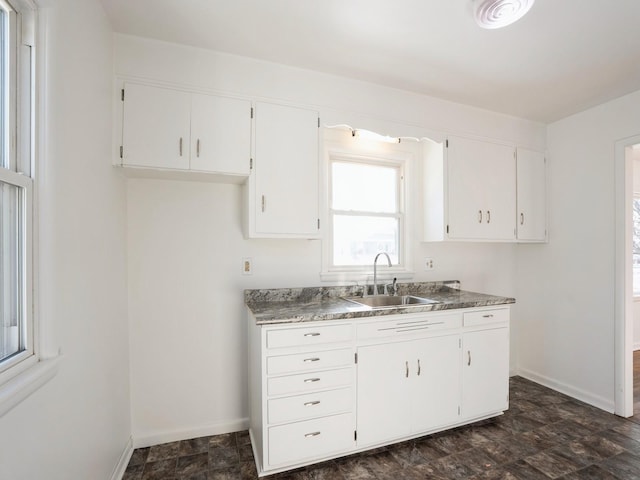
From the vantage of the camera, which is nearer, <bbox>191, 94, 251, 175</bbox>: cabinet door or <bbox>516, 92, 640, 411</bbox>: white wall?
<bbox>191, 94, 251, 175</bbox>: cabinet door

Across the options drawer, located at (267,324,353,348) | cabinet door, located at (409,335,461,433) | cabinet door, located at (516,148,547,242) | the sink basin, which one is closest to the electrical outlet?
drawer, located at (267,324,353,348)

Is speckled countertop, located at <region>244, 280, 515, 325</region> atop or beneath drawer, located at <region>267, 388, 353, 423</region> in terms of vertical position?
atop

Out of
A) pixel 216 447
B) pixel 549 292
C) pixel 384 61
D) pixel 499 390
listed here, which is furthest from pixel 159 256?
pixel 549 292

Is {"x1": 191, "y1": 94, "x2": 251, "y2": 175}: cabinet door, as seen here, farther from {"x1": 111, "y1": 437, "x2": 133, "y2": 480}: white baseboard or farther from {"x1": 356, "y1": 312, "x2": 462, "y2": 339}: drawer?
{"x1": 111, "y1": 437, "x2": 133, "y2": 480}: white baseboard

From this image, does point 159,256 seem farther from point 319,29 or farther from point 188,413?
point 319,29

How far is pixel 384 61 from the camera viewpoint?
2.16 m

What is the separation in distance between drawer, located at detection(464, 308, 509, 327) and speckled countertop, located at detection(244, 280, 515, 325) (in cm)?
6

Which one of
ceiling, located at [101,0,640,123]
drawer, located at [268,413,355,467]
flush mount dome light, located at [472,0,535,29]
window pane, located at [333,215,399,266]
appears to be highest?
ceiling, located at [101,0,640,123]

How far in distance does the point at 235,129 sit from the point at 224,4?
652 millimetres

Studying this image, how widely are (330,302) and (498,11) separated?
1945mm

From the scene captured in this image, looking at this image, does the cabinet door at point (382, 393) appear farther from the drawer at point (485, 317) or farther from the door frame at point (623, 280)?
the door frame at point (623, 280)

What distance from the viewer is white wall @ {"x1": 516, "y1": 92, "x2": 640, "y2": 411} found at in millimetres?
2691

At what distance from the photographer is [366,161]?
2.83 metres

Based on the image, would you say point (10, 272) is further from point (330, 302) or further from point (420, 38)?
point (420, 38)
